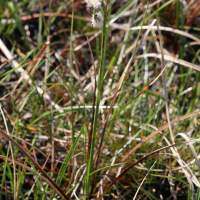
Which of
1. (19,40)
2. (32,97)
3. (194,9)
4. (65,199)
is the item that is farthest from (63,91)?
(194,9)

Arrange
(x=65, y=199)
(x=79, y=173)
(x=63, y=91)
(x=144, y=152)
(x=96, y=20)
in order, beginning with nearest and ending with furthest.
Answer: (x=96, y=20)
(x=65, y=199)
(x=79, y=173)
(x=144, y=152)
(x=63, y=91)

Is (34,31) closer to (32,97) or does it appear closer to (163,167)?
(32,97)


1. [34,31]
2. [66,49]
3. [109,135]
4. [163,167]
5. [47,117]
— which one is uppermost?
[34,31]

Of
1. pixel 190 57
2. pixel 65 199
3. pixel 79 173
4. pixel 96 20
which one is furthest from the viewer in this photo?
pixel 190 57

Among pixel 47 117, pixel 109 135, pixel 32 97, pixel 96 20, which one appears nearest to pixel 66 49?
pixel 32 97

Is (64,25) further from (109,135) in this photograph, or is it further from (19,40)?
(109,135)

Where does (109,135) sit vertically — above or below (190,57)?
below

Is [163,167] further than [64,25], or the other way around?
[64,25]
